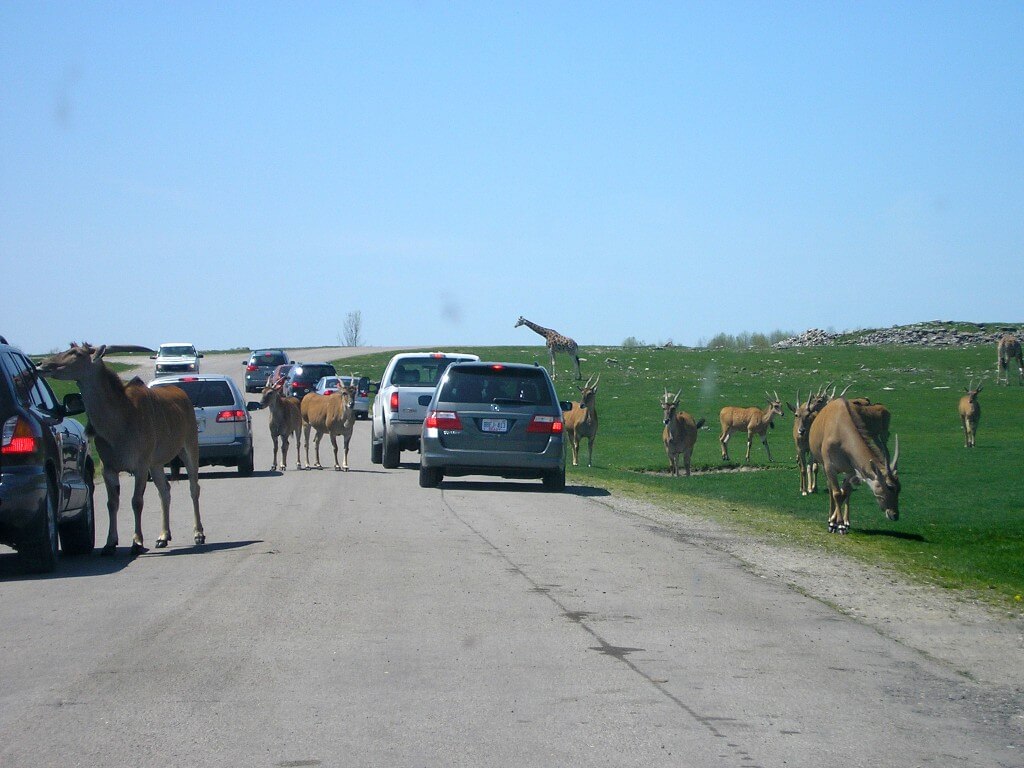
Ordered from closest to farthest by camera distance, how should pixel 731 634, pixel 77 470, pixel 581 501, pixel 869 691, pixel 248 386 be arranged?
1. pixel 869 691
2. pixel 731 634
3. pixel 77 470
4. pixel 581 501
5. pixel 248 386

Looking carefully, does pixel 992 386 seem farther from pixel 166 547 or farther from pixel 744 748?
pixel 744 748

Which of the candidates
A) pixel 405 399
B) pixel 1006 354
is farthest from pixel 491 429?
pixel 1006 354

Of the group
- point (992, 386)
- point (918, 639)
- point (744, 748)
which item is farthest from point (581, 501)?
point (992, 386)

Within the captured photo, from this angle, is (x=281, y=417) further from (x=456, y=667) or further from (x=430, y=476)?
(x=456, y=667)

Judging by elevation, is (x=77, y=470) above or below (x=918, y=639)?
above

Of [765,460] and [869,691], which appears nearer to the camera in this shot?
[869,691]

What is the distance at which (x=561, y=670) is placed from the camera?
740cm

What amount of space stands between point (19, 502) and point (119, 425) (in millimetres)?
2231

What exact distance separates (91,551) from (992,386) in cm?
4571

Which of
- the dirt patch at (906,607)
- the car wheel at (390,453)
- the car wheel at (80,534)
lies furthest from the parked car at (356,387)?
the dirt patch at (906,607)

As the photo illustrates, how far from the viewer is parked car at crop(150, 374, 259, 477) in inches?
914

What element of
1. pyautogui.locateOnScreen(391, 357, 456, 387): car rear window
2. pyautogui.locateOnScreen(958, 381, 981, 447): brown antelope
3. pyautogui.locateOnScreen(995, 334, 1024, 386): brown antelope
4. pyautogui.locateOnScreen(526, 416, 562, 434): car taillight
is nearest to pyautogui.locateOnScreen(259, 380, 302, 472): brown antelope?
pyautogui.locateOnScreen(391, 357, 456, 387): car rear window

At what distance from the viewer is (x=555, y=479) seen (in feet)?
65.9

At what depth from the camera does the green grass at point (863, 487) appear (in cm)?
1408
